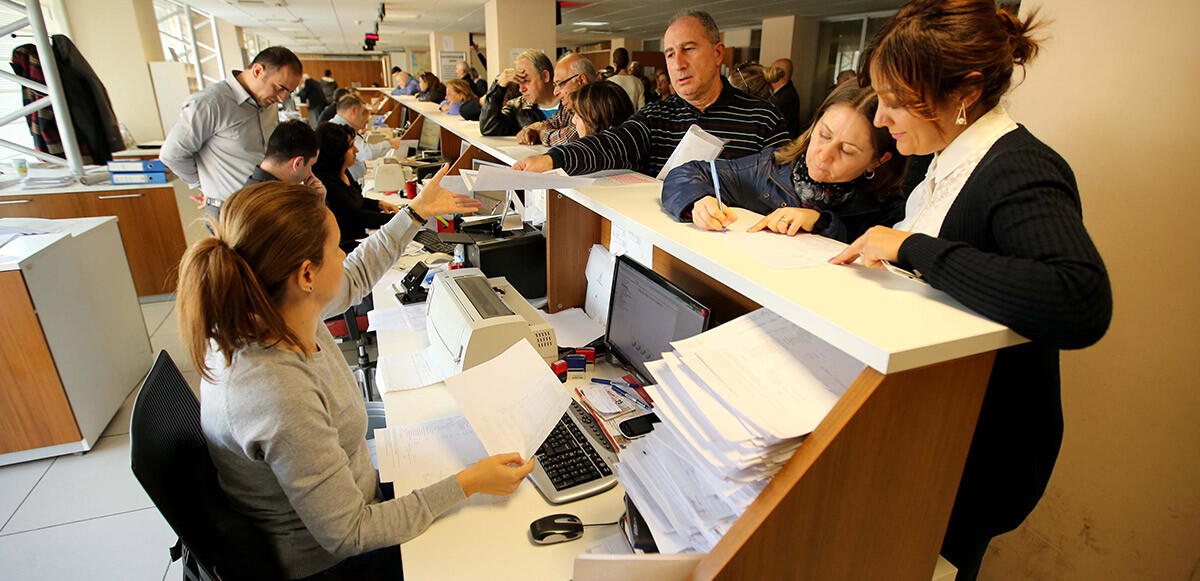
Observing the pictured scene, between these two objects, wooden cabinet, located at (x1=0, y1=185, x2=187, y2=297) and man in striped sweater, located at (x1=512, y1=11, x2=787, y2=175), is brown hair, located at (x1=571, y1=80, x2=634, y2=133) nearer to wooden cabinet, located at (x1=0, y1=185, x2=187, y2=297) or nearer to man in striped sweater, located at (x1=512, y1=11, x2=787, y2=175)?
man in striped sweater, located at (x1=512, y1=11, x2=787, y2=175)

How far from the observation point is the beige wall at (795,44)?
9.10 metres

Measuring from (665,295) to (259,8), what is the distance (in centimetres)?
1114

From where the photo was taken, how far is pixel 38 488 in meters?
2.26

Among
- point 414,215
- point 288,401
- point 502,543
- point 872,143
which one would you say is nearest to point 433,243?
point 414,215

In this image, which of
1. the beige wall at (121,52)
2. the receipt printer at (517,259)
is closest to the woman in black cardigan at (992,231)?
the receipt printer at (517,259)

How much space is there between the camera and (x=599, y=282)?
6.14 ft

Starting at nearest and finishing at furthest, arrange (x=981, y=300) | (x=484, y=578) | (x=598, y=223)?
(x=981, y=300) < (x=484, y=578) < (x=598, y=223)

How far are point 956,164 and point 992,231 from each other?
0.14m

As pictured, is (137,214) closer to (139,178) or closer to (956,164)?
(139,178)

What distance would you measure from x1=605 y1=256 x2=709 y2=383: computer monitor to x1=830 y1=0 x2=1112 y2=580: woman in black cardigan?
1.51ft

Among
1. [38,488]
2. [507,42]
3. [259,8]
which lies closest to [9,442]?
[38,488]

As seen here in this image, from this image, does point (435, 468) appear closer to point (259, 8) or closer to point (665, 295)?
point (665, 295)

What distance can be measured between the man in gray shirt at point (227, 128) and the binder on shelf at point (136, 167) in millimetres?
657

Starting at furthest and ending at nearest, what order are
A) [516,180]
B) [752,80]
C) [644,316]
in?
[752,80]
[644,316]
[516,180]
